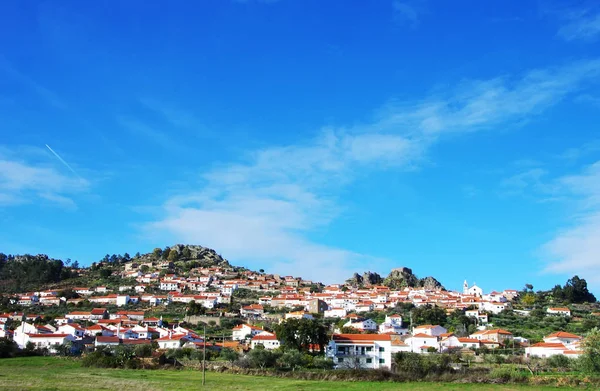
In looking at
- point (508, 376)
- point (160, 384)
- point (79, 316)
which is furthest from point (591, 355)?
point (79, 316)

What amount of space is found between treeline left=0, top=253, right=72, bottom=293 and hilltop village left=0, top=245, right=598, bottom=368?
6.26 metres

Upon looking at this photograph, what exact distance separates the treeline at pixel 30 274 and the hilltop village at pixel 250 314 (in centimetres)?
626

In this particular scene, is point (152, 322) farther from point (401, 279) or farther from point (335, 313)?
point (401, 279)

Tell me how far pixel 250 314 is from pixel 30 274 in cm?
7927

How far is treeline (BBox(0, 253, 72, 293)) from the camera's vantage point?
481 ft

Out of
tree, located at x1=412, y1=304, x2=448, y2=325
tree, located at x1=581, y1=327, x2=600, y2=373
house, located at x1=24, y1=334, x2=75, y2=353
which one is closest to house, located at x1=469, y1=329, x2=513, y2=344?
tree, located at x1=412, y1=304, x2=448, y2=325

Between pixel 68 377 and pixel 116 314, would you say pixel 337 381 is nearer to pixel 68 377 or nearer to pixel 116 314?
pixel 68 377

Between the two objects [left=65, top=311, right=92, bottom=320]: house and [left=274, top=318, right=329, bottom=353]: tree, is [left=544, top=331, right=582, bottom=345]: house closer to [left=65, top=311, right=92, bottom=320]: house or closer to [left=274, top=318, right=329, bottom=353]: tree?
[left=274, top=318, right=329, bottom=353]: tree

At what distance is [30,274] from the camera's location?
503 ft

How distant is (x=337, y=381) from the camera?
1647 inches

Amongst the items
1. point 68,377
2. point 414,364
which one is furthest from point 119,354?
point 414,364

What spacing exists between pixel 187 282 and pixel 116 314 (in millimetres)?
43096

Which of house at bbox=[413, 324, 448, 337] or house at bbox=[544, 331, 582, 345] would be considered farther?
house at bbox=[413, 324, 448, 337]

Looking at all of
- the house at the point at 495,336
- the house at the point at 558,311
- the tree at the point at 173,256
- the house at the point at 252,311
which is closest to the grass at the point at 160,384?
the house at the point at 495,336
